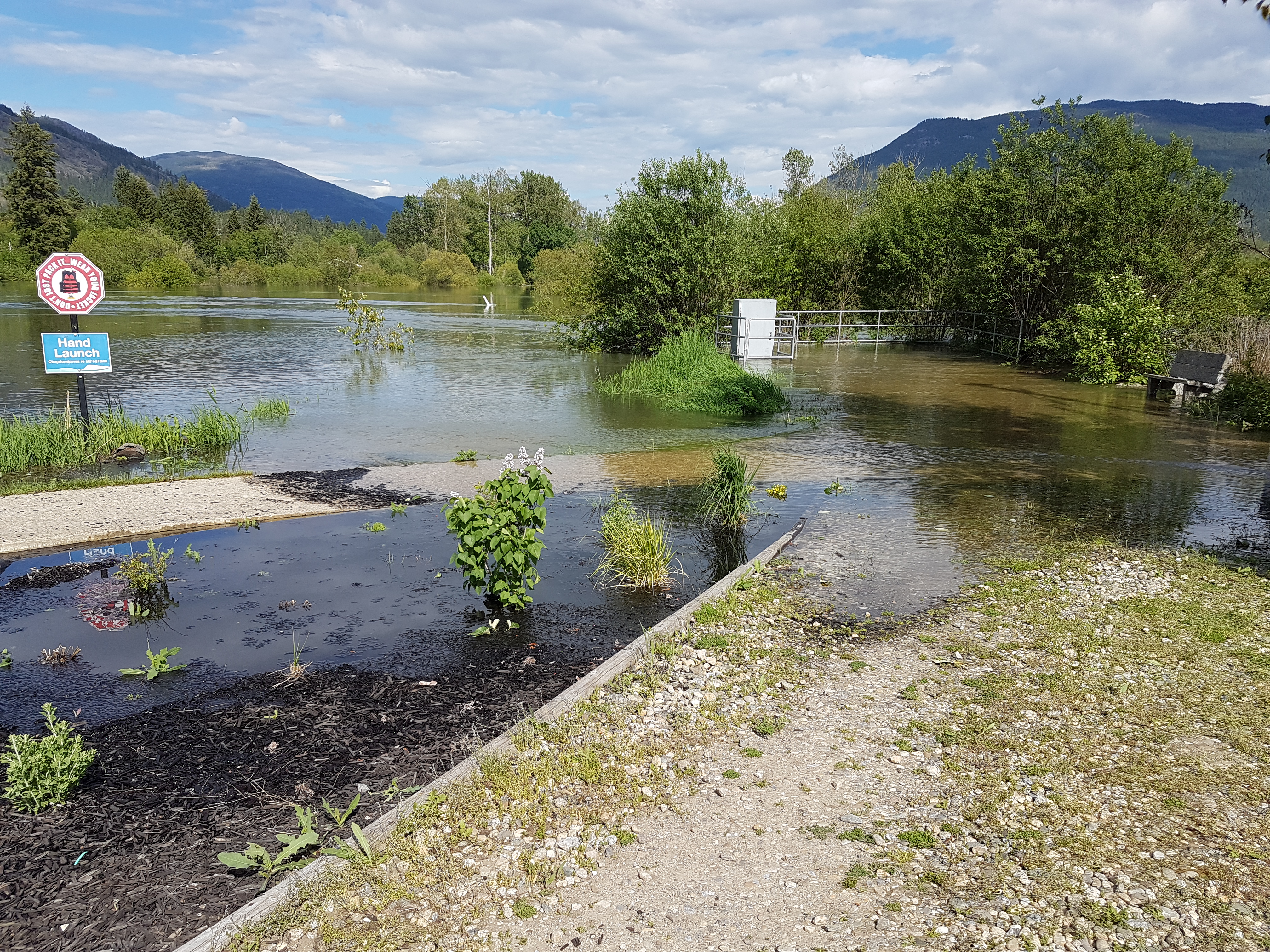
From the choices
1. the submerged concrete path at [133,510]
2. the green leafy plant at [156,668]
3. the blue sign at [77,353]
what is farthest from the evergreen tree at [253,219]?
the green leafy plant at [156,668]

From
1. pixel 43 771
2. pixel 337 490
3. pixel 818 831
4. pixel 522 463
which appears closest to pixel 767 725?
pixel 818 831

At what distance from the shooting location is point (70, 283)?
10453 mm

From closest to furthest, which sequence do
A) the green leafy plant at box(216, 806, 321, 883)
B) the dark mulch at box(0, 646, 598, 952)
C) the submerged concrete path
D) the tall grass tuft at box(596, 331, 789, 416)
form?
the dark mulch at box(0, 646, 598, 952), the green leafy plant at box(216, 806, 321, 883), the submerged concrete path, the tall grass tuft at box(596, 331, 789, 416)

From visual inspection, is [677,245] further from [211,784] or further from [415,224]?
[415,224]

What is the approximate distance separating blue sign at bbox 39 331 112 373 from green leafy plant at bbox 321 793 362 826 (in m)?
8.69

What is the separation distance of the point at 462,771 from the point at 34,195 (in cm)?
7881

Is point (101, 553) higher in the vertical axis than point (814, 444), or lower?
lower

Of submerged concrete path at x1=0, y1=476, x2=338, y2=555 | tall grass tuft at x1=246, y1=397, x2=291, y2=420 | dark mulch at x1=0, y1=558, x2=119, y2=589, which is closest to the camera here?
dark mulch at x1=0, y1=558, x2=119, y2=589

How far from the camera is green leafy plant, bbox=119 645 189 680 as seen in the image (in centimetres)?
490

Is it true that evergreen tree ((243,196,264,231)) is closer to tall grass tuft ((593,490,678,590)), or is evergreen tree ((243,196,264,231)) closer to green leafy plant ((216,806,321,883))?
tall grass tuft ((593,490,678,590))

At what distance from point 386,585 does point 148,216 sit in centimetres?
8744

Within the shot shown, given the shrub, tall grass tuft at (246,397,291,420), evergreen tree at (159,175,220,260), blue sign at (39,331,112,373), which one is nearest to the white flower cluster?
blue sign at (39,331,112,373)

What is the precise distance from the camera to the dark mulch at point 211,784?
10.1 feet

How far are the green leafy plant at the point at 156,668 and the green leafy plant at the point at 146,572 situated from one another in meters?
1.21
